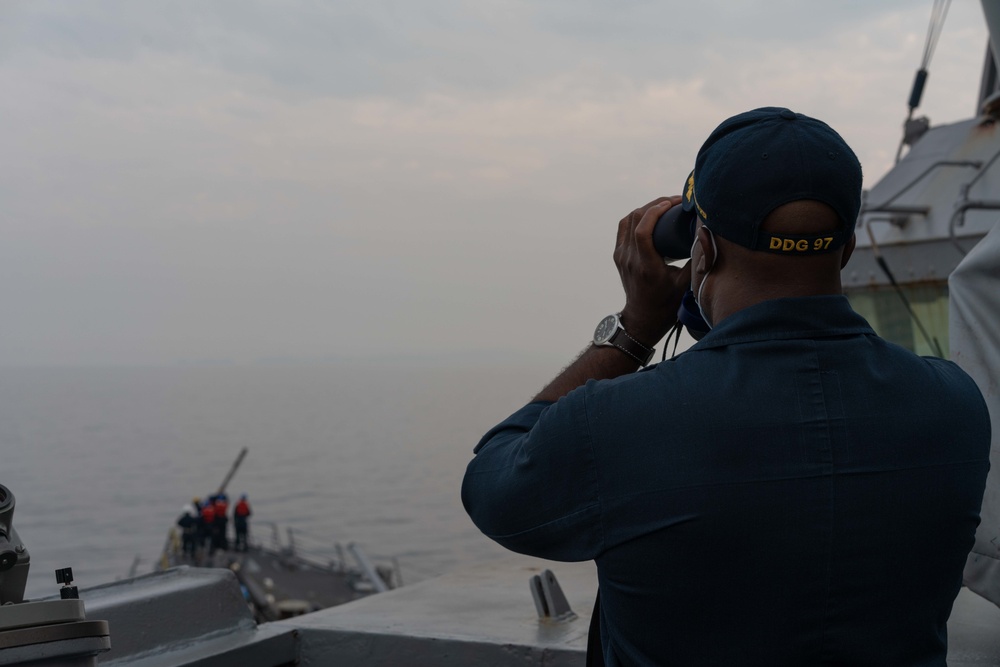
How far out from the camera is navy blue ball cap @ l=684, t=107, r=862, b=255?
1565mm

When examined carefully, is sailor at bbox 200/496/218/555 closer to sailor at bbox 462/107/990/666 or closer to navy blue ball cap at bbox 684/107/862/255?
sailor at bbox 462/107/990/666

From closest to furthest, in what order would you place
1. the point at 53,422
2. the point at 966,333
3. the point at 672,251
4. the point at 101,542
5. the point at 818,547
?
the point at 818,547
the point at 672,251
the point at 966,333
the point at 101,542
the point at 53,422

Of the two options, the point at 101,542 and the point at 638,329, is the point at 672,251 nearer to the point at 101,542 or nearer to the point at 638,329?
the point at 638,329

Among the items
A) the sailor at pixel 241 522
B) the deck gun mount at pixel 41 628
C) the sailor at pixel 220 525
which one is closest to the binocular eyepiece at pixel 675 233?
the deck gun mount at pixel 41 628

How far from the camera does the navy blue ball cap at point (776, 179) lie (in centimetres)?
157

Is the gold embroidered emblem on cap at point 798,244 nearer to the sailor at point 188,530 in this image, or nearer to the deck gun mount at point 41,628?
the deck gun mount at point 41,628

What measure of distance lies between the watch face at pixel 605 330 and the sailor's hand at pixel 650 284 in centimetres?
2

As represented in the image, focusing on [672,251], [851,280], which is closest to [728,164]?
[672,251]

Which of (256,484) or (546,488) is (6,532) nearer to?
(546,488)

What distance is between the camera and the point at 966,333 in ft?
8.29

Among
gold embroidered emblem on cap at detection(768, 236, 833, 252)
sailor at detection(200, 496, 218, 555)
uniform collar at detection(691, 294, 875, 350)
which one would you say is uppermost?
gold embroidered emblem on cap at detection(768, 236, 833, 252)

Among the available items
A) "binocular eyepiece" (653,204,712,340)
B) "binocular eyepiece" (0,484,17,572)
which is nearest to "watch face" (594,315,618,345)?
"binocular eyepiece" (653,204,712,340)

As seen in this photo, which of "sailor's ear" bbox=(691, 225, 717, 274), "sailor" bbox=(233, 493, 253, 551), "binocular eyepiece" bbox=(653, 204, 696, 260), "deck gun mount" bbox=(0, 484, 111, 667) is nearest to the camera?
"sailor's ear" bbox=(691, 225, 717, 274)

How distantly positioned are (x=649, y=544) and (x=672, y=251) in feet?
1.80
